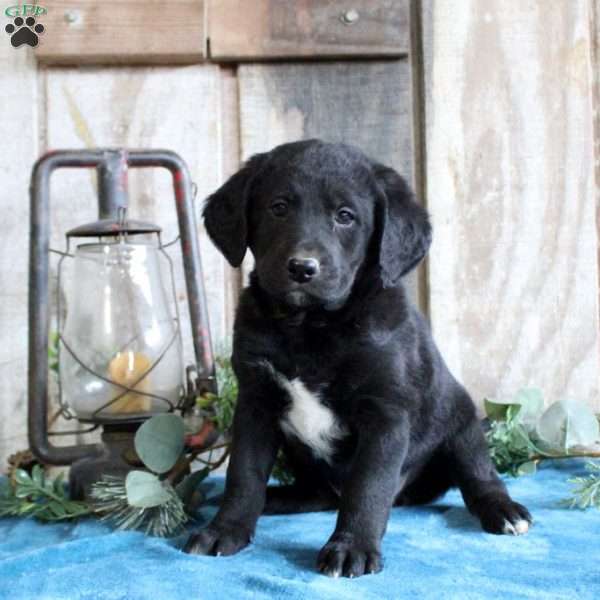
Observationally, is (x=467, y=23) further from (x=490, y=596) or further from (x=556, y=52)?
(x=490, y=596)

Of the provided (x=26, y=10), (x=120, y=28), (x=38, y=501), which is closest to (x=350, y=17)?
(x=120, y=28)

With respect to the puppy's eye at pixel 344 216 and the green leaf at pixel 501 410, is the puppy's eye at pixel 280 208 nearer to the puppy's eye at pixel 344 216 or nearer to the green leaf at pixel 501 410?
the puppy's eye at pixel 344 216

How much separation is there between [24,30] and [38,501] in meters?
1.60

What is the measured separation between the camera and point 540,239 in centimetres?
305

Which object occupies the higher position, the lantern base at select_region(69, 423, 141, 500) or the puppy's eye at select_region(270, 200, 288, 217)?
the puppy's eye at select_region(270, 200, 288, 217)

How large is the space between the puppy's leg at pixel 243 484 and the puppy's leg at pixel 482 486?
513mm

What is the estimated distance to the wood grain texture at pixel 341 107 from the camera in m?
3.01

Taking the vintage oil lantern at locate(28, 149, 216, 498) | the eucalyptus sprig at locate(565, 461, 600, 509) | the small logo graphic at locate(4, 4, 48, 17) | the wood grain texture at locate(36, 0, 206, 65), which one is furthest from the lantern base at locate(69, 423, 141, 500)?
the small logo graphic at locate(4, 4, 48, 17)

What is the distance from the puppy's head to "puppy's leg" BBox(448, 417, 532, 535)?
0.56 meters

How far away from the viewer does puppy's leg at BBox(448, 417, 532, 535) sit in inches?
80.0

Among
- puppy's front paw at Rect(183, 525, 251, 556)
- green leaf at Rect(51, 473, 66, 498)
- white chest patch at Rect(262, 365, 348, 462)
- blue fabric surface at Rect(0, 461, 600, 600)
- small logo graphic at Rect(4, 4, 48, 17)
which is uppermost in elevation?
small logo graphic at Rect(4, 4, 48, 17)

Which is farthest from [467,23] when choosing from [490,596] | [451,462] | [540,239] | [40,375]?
[490,596]

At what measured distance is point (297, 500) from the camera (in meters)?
2.35

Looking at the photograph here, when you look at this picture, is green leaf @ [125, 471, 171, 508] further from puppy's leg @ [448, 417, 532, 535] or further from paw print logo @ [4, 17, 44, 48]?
paw print logo @ [4, 17, 44, 48]
